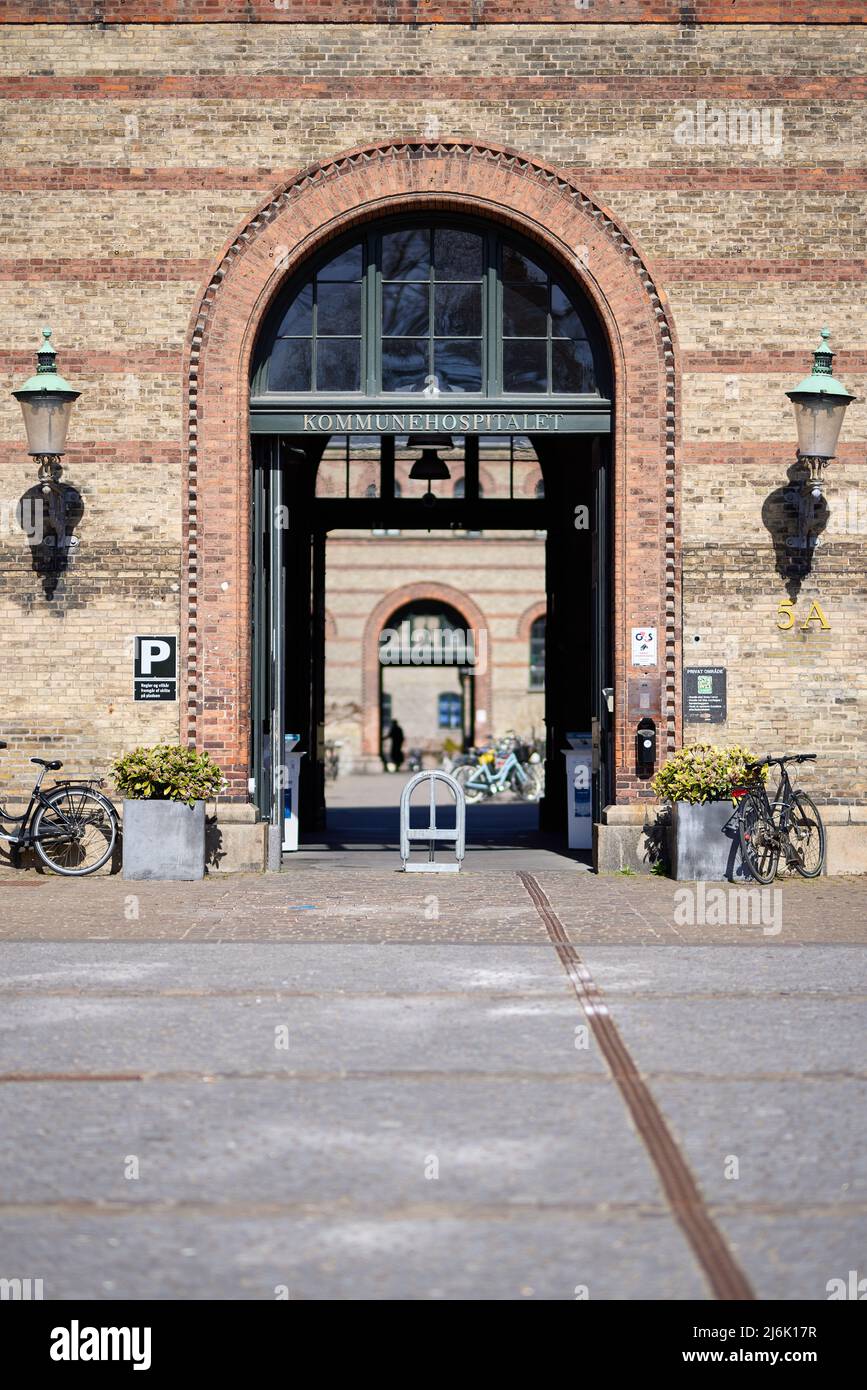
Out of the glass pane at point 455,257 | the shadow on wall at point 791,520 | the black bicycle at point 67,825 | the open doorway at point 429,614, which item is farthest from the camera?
the open doorway at point 429,614

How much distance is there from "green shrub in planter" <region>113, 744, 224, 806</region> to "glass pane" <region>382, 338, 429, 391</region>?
12.5ft

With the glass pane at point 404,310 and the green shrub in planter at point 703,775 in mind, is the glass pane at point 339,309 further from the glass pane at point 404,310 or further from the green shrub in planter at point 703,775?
the green shrub in planter at point 703,775

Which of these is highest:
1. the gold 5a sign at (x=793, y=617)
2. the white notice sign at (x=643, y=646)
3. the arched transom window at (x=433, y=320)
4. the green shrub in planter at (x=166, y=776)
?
the arched transom window at (x=433, y=320)

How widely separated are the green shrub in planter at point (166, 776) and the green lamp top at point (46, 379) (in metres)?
3.08

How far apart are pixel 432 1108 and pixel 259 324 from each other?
9.68 metres

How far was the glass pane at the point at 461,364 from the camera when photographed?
14766 mm

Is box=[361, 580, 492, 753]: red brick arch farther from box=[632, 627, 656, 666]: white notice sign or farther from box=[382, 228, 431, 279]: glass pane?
box=[632, 627, 656, 666]: white notice sign

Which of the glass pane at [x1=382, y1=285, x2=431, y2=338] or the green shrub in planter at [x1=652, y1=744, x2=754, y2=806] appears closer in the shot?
the green shrub in planter at [x1=652, y1=744, x2=754, y2=806]

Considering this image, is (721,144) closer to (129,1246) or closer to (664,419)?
(664,419)

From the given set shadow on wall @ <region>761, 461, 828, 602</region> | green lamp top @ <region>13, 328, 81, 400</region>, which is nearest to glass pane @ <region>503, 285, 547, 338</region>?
A: shadow on wall @ <region>761, 461, 828, 602</region>

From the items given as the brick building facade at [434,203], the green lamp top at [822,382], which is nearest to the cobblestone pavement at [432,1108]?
the brick building facade at [434,203]

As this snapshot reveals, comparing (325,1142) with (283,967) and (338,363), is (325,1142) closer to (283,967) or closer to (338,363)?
(283,967)

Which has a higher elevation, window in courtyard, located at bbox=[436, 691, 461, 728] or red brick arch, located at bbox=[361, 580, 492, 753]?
red brick arch, located at bbox=[361, 580, 492, 753]

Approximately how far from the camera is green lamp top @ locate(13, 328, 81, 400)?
13812 mm
